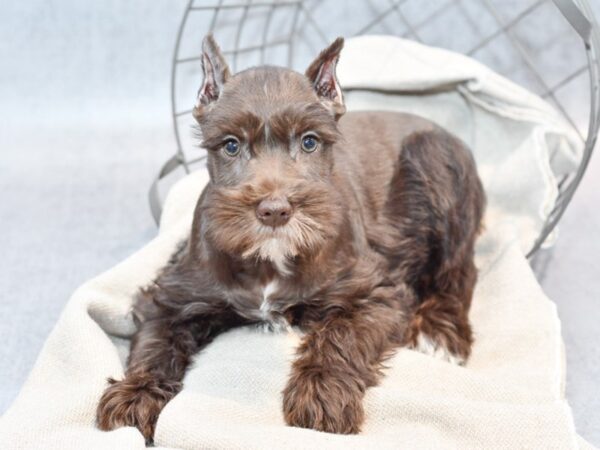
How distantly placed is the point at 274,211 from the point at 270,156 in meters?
0.34

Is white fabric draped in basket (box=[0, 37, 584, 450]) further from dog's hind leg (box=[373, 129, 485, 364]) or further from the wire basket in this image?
the wire basket

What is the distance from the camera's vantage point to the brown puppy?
2590 mm

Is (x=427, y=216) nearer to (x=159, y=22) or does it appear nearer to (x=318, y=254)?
(x=318, y=254)

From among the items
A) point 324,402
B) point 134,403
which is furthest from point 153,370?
point 324,402

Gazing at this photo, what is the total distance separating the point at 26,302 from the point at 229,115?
71.7 inches

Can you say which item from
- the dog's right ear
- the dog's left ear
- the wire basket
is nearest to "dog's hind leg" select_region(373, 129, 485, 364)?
the dog's left ear

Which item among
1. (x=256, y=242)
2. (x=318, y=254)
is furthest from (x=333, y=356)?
(x=256, y=242)

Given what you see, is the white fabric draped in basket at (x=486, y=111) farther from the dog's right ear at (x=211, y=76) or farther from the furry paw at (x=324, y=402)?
the dog's right ear at (x=211, y=76)

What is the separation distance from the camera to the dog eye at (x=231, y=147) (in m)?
2.73

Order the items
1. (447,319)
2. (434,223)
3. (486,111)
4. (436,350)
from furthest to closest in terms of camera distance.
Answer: (486,111) → (434,223) → (447,319) → (436,350)

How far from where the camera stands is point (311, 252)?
2615mm

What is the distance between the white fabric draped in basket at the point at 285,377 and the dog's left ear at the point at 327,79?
90 centimetres

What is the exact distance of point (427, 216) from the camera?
367cm

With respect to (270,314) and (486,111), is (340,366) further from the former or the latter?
(486,111)
